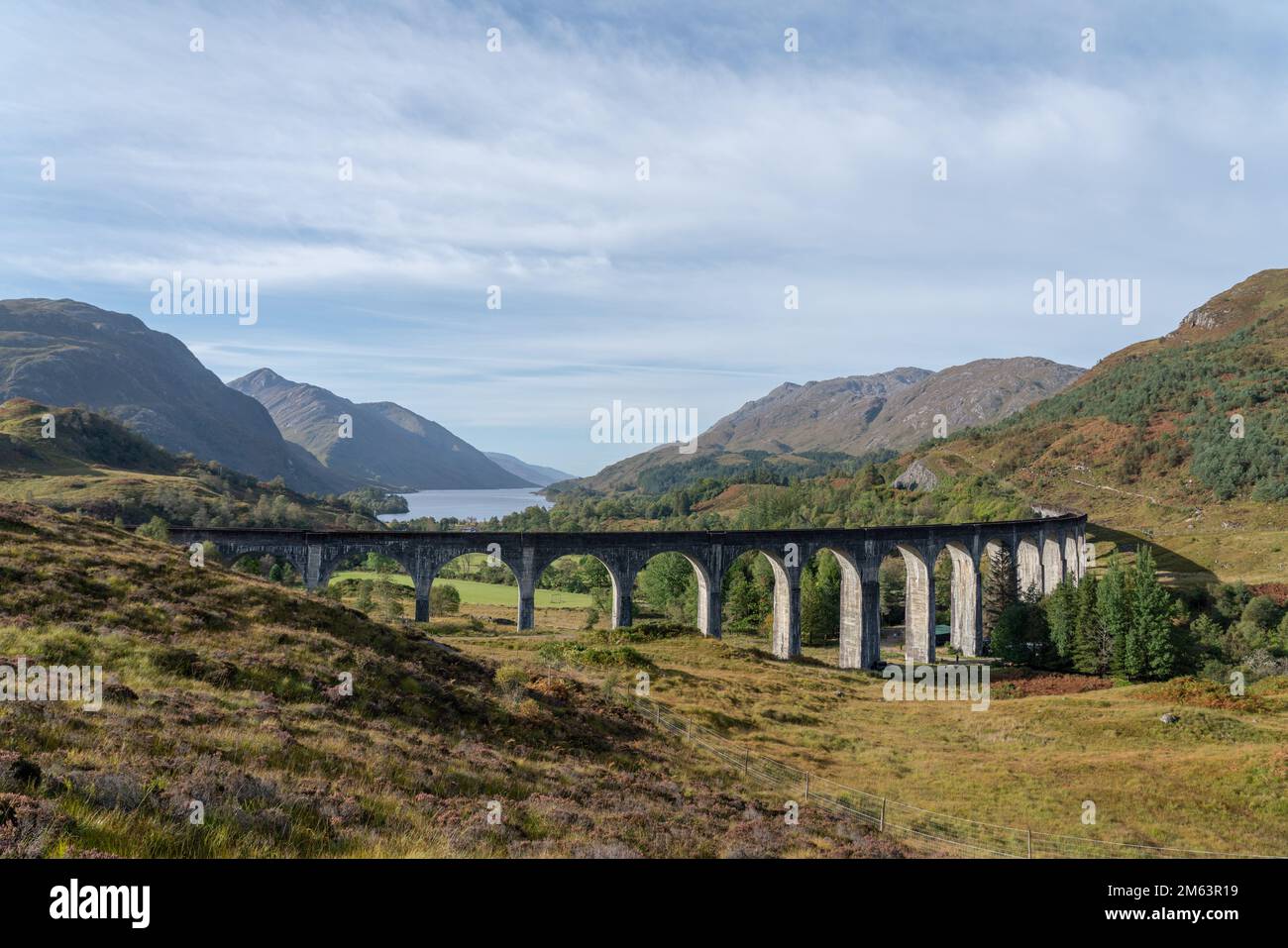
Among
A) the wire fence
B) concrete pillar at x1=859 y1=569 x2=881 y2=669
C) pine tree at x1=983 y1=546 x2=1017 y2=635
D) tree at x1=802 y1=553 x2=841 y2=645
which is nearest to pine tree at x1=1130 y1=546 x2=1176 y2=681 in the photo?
pine tree at x1=983 y1=546 x2=1017 y2=635

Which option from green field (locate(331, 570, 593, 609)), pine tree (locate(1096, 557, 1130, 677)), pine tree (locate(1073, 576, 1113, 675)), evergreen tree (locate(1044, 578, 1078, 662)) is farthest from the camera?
green field (locate(331, 570, 593, 609))

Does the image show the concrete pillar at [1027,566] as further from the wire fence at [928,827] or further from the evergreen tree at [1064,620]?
the wire fence at [928,827]

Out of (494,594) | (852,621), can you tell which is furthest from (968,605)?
(494,594)

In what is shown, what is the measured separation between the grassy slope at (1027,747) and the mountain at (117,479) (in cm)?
7075

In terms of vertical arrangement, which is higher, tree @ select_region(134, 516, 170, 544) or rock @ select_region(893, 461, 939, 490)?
rock @ select_region(893, 461, 939, 490)

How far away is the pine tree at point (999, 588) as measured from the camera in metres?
78.6

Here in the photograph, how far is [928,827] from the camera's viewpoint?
2369 cm

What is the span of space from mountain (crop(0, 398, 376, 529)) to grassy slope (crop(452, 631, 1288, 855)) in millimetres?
70746

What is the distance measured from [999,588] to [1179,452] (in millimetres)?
79822

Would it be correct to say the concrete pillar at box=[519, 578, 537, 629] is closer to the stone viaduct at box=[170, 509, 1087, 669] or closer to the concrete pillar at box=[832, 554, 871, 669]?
the stone viaduct at box=[170, 509, 1087, 669]

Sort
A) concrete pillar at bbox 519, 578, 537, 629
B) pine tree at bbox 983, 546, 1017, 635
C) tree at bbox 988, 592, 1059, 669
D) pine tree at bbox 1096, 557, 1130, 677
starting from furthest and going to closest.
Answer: pine tree at bbox 983, 546, 1017, 635 < tree at bbox 988, 592, 1059, 669 < pine tree at bbox 1096, 557, 1130, 677 < concrete pillar at bbox 519, 578, 537, 629

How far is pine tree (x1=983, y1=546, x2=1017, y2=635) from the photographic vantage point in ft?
258
